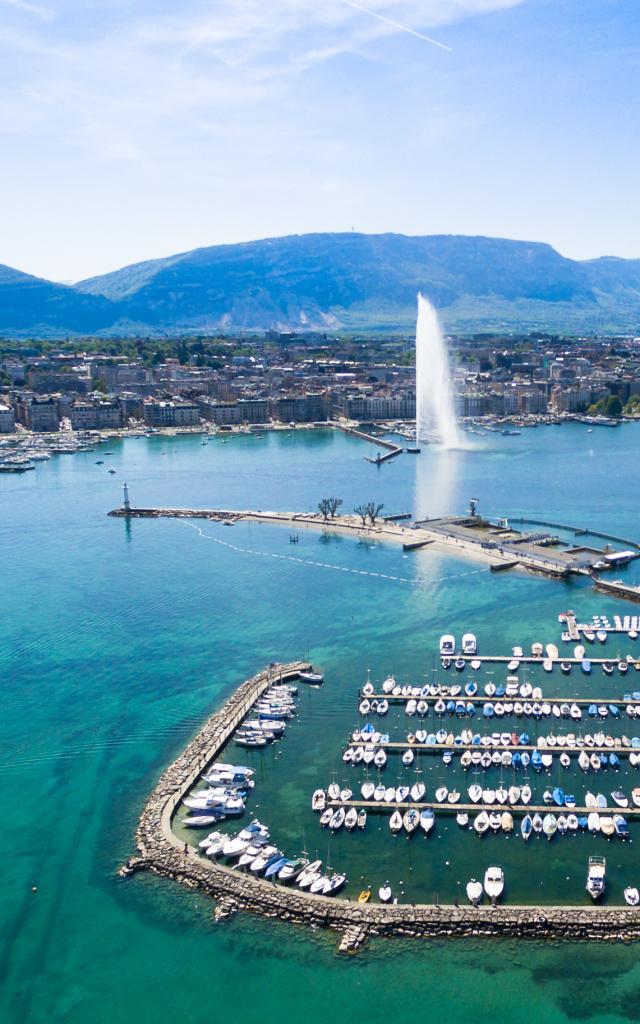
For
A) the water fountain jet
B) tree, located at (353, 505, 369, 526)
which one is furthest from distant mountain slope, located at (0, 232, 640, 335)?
tree, located at (353, 505, 369, 526)

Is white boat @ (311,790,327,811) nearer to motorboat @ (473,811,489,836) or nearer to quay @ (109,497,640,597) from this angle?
motorboat @ (473,811,489,836)

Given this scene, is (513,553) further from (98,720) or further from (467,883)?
(467,883)

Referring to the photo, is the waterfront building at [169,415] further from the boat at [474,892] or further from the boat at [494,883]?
the boat at [474,892]

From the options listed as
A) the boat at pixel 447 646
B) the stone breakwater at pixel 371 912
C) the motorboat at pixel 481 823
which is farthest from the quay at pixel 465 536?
the stone breakwater at pixel 371 912

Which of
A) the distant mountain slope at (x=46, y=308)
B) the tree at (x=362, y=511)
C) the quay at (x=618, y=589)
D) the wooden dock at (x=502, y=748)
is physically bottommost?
the wooden dock at (x=502, y=748)

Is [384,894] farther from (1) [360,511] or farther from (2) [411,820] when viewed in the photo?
(1) [360,511]

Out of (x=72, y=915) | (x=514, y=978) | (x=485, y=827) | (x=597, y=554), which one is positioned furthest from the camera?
(x=597, y=554)

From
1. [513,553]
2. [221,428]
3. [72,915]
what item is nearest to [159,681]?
[72,915]
